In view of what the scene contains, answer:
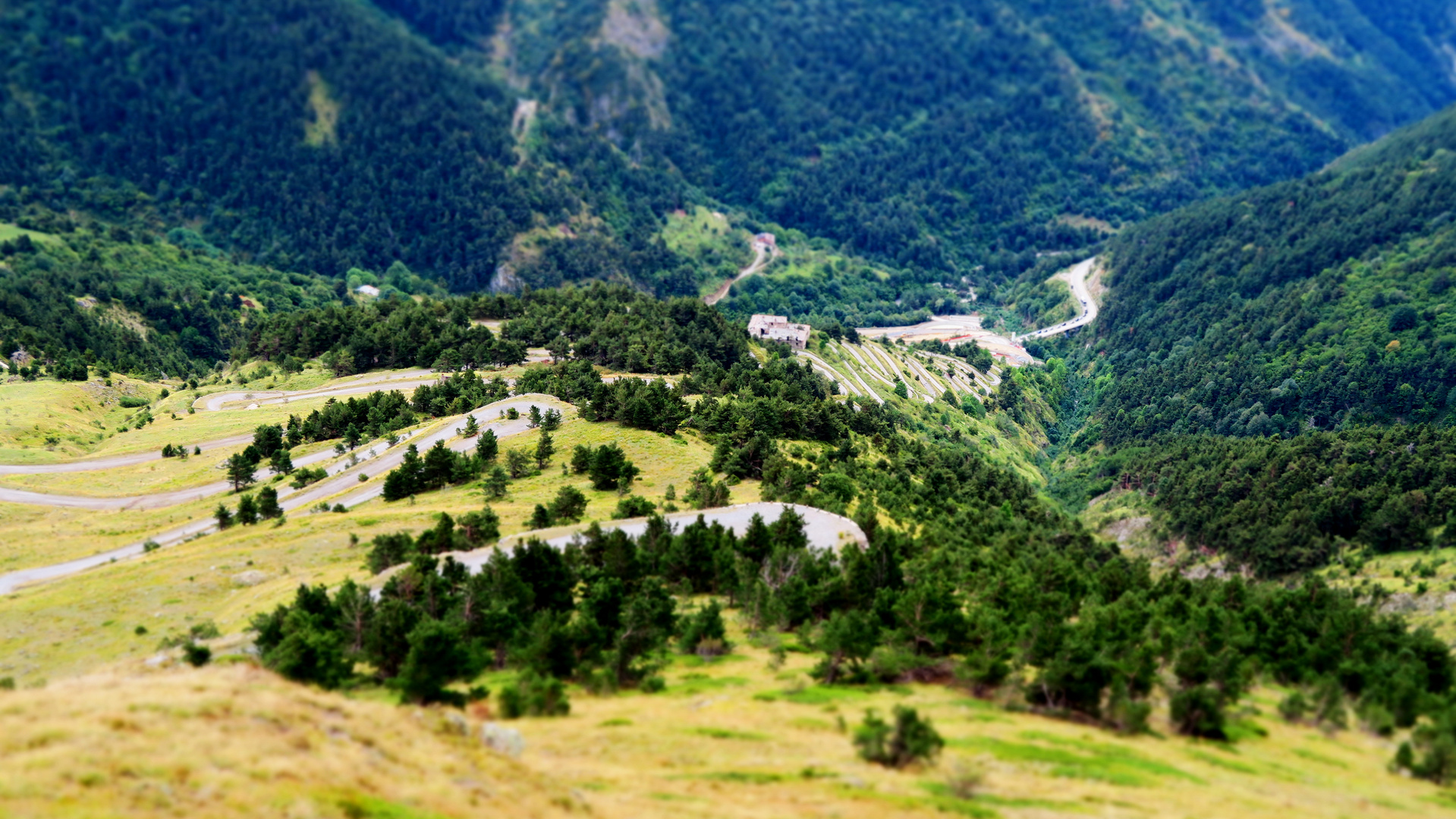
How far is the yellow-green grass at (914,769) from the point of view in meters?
48.5

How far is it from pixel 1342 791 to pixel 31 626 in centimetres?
8199

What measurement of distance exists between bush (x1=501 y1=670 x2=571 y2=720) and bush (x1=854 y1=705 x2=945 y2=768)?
53.4ft

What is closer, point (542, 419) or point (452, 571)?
point (452, 571)

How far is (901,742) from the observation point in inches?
2062

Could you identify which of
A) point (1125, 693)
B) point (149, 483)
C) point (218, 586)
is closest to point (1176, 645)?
point (1125, 693)

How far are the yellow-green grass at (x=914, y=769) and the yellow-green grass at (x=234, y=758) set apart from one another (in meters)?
4.72

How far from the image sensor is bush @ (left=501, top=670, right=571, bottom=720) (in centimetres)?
5778

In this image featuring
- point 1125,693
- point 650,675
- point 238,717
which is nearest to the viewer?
point 238,717

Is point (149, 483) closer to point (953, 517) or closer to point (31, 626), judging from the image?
point (31, 626)

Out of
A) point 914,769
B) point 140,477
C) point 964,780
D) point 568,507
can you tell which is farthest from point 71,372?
point 964,780

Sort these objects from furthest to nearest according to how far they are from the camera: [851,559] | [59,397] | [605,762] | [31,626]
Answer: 1. [59,397]
2. [851,559]
3. [31,626]
4. [605,762]

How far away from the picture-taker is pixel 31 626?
76.6m

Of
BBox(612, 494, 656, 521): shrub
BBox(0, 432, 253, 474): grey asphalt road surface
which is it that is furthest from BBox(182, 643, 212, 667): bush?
BBox(0, 432, 253, 474): grey asphalt road surface

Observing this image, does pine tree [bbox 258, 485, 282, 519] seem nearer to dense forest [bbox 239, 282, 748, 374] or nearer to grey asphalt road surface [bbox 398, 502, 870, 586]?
grey asphalt road surface [bbox 398, 502, 870, 586]
